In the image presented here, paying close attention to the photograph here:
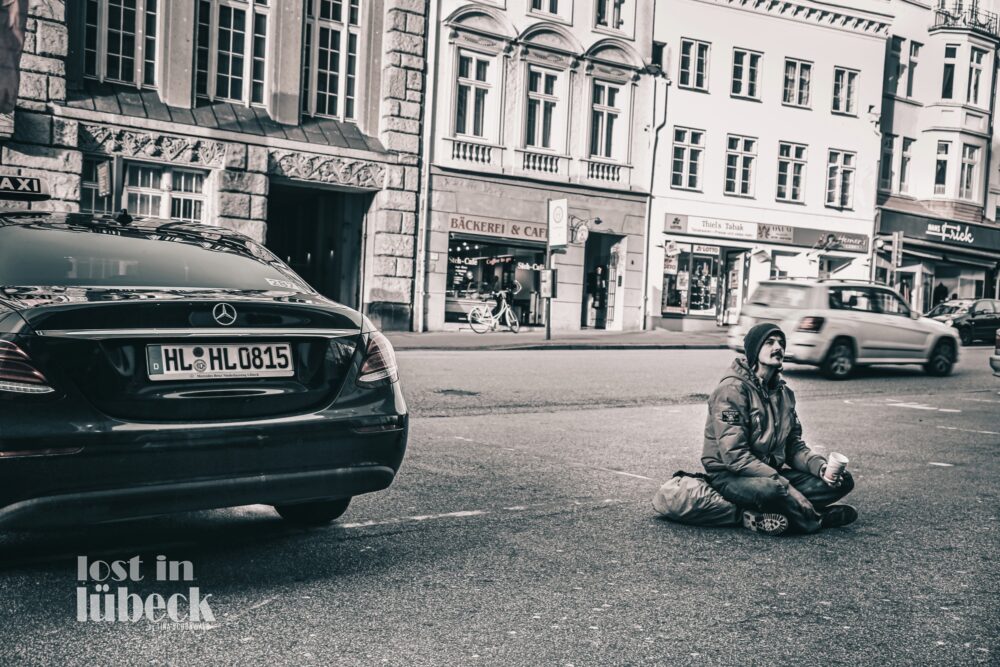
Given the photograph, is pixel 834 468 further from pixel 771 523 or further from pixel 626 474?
pixel 626 474

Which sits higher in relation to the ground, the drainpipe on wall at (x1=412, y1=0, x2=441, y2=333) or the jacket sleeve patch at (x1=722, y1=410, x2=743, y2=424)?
the drainpipe on wall at (x1=412, y1=0, x2=441, y2=333)

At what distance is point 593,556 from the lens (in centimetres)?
491

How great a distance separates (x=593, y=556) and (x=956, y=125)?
37140 millimetres

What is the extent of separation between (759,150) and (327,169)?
15.0 metres

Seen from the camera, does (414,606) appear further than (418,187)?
No

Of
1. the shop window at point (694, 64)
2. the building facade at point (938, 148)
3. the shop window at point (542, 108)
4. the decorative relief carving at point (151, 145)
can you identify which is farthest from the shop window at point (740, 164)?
the decorative relief carving at point (151, 145)

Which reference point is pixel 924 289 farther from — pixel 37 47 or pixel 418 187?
pixel 37 47

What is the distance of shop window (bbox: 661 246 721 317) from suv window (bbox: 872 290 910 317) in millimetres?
12895

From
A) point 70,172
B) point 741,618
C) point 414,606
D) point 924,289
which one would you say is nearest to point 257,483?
point 414,606

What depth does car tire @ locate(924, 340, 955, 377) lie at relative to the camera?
707 inches

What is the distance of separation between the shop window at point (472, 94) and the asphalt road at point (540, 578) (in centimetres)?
1996

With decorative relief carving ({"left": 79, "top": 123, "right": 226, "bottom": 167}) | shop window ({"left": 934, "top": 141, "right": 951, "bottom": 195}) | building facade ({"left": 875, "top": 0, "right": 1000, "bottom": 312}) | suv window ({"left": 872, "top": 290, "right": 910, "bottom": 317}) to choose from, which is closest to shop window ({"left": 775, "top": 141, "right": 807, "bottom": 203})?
building facade ({"left": 875, "top": 0, "right": 1000, "bottom": 312})

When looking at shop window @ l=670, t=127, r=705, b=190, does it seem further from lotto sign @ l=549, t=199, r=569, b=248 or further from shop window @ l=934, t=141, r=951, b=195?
shop window @ l=934, t=141, r=951, b=195

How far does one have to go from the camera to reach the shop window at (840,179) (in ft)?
113
